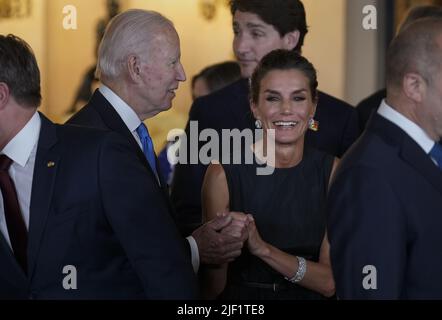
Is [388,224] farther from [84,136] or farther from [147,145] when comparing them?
[147,145]

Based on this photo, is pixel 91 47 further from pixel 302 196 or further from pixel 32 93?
pixel 32 93

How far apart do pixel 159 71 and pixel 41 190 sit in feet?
2.50

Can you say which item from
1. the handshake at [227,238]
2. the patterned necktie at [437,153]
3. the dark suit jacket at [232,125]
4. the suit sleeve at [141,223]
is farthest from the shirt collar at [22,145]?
the dark suit jacket at [232,125]

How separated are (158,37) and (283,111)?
498mm

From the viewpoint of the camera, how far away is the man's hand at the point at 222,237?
3.21m

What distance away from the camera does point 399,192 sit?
8.05 feet

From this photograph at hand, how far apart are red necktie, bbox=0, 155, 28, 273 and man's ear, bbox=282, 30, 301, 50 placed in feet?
5.39

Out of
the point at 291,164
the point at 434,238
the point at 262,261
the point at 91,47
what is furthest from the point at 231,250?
the point at 91,47

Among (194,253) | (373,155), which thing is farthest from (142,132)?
(373,155)

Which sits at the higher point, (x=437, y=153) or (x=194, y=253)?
(x=437, y=153)

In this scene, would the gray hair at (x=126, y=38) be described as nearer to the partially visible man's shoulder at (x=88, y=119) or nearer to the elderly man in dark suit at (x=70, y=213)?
the partially visible man's shoulder at (x=88, y=119)

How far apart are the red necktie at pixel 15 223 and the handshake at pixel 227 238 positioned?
2.38ft

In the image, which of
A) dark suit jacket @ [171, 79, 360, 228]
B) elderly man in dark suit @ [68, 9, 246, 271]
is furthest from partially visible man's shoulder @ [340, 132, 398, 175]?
dark suit jacket @ [171, 79, 360, 228]

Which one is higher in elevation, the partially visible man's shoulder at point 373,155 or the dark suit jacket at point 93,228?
the partially visible man's shoulder at point 373,155
